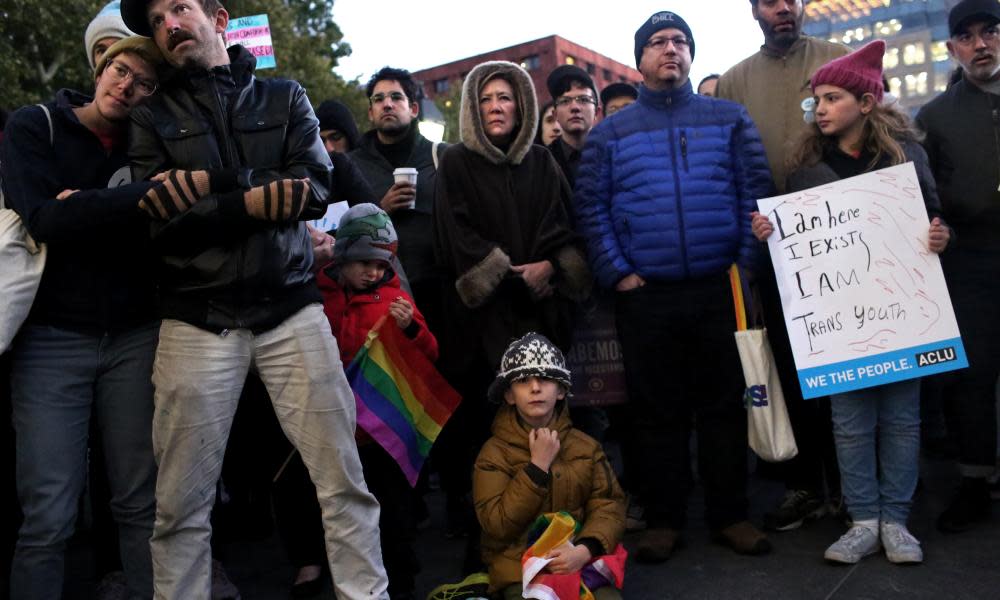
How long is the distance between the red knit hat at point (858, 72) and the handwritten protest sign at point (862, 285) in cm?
41

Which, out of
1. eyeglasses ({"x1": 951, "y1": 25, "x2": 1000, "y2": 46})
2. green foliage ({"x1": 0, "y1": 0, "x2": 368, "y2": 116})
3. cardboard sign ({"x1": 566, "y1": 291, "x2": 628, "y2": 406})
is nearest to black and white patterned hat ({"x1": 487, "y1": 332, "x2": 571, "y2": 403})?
cardboard sign ({"x1": 566, "y1": 291, "x2": 628, "y2": 406})

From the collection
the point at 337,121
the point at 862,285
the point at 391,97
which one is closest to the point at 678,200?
the point at 862,285

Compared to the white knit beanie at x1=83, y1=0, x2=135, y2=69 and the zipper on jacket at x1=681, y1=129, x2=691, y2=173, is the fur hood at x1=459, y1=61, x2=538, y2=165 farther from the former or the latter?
the white knit beanie at x1=83, y1=0, x2=135, y2=69

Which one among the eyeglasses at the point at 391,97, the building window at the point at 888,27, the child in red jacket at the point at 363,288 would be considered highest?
the building window at the point at 888,27

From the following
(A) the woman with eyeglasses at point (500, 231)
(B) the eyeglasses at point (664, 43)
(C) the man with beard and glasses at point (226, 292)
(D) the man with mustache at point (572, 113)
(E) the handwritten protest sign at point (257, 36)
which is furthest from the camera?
(E) the handwritten protest sign at point (257, 36)

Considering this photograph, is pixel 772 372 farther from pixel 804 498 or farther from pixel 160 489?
pixel 160 489

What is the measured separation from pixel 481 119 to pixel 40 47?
50.3ft

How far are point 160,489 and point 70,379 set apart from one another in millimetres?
590

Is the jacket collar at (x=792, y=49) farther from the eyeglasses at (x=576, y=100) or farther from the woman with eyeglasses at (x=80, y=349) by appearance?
the woman with eyeglasses at (x=80, y=349)

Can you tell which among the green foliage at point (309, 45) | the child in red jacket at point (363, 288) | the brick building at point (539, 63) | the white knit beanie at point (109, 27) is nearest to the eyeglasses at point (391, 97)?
the child in red jacket at point (363, 288)

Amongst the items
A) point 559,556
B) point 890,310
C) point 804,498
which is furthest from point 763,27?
point 559,556

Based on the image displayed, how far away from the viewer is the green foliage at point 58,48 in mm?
15641

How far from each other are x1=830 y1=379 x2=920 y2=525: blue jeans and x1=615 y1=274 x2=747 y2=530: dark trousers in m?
0.46

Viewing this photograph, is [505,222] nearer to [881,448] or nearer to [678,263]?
[678,263]
